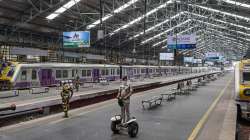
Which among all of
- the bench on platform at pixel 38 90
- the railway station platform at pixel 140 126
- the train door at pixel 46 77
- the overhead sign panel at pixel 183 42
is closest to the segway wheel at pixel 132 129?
the railway station platform at pixel 140 126

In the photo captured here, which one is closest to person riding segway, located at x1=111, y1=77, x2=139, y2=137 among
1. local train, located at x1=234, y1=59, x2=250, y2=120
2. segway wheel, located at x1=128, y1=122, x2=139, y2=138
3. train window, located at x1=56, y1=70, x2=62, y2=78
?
segway wheel, located at x1=128, y1=122, x2=139, y2=138

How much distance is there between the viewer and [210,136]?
28.2 feet

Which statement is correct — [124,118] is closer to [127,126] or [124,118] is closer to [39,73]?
[127,126]

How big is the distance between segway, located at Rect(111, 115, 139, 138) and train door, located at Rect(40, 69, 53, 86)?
762 inches

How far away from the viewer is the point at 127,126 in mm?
8258

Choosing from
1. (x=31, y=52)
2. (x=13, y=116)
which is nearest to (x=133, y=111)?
(x=13, y=116)

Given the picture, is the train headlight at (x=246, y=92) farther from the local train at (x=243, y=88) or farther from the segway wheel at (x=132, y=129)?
the segway wheel at (x=132, y=129)

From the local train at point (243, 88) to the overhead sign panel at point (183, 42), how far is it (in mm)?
23257

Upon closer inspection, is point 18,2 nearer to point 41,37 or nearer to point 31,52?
point 31,52

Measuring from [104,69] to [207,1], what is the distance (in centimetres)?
1651

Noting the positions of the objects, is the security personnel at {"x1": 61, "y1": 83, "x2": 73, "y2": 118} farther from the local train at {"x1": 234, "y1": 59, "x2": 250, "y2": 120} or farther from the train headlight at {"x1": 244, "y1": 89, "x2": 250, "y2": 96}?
the train headlight at {"x1": 244, "y1": 89, "x2": 250, "y2": 96}

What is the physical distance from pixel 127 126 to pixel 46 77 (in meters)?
20.4

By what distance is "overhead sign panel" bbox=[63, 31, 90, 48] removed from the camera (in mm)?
30766

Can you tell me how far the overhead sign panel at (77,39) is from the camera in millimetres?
30766
